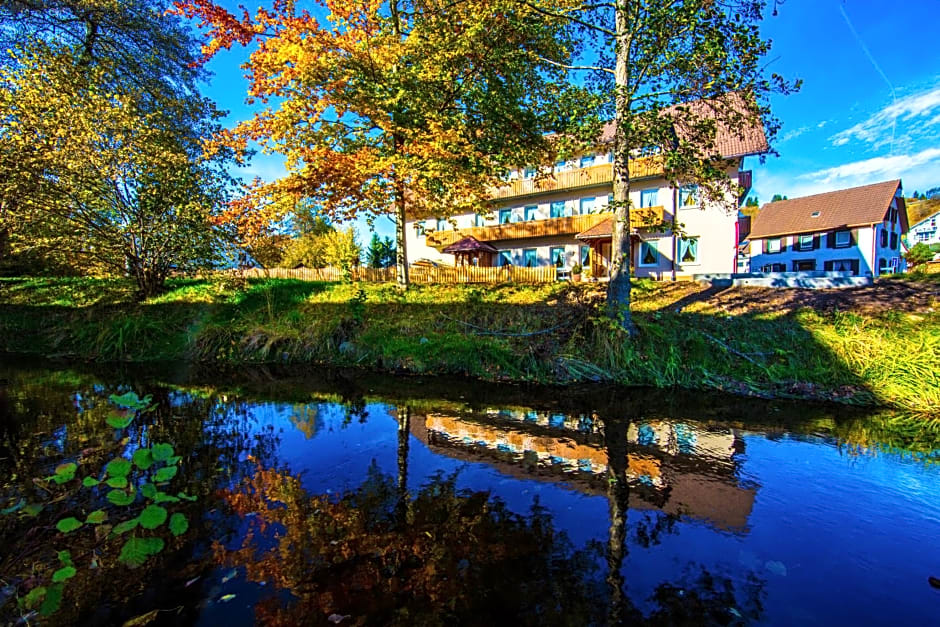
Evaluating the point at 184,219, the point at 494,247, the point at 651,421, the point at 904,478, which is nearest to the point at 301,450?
the point at 651,421

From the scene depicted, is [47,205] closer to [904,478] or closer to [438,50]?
[438,50]

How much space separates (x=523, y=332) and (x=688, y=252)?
56.8ft

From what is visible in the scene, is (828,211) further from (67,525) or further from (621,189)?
(67,525)

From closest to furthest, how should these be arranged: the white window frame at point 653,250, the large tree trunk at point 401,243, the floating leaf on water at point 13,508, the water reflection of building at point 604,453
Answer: the floating leaf on water at point 13,508
the water reflection of building at point 604,453
the large tree trunk at point 401,243
the white window frame at point 653,250

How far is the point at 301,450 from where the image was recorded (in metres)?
4.82

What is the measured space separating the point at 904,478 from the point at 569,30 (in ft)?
32.7

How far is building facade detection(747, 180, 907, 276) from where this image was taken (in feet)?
104

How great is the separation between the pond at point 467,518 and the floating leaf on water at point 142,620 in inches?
1.2


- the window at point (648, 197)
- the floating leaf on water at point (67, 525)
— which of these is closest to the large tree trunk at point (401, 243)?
the floating leaf on water at point (67, 525)

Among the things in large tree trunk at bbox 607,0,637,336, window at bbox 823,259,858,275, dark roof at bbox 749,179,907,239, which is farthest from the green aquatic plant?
dark roof at bbox 749,179,907,239

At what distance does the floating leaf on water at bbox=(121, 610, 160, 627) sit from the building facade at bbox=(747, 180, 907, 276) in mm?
41506

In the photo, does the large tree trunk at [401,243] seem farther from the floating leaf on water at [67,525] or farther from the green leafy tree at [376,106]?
the floating leaf on water at [67,525]

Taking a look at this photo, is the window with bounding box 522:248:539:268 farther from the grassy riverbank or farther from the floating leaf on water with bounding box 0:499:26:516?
the floating leaf on water with bounding box 0:499:26:516

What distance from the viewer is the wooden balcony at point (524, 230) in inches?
989
